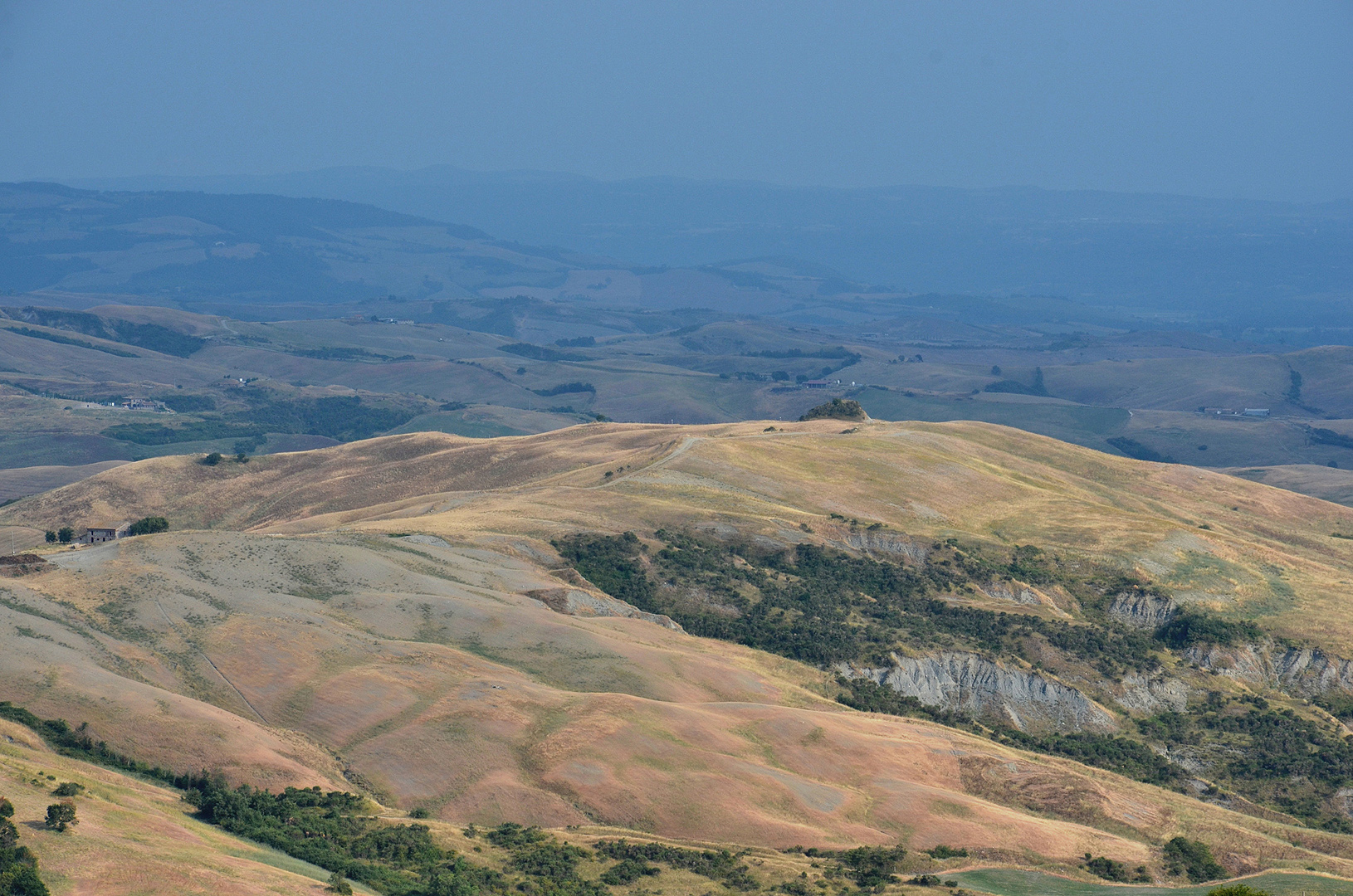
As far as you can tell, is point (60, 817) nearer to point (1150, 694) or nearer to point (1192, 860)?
point (1192, 860)

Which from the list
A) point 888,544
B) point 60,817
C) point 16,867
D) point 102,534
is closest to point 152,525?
point 102,534

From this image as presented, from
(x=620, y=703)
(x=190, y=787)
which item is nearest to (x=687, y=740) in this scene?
(x=620, y=703)

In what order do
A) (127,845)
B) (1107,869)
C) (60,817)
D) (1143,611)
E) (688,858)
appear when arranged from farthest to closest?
(1143,611)
(1107,869)
(688,858)
(127,845)
(60,817)

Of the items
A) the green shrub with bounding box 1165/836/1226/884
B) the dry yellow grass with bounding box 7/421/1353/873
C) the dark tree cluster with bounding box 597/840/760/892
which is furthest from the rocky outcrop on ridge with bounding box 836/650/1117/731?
the dark tree cluster with bounding box 597/840/760/892

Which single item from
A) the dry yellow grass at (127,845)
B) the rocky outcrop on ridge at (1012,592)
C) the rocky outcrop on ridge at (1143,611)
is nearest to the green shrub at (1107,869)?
the dry yellow grass at (127,845)

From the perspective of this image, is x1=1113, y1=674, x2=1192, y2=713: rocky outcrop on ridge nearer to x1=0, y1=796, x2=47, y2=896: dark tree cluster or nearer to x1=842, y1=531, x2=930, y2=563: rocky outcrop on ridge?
x1=842, y1=531, x2=930, y2=563: rocky outcrop on ridge

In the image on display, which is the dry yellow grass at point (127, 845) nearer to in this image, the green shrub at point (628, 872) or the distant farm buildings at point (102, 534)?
the green shrub at point (628, 872)

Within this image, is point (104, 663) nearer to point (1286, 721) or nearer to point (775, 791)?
point (775, 791)
